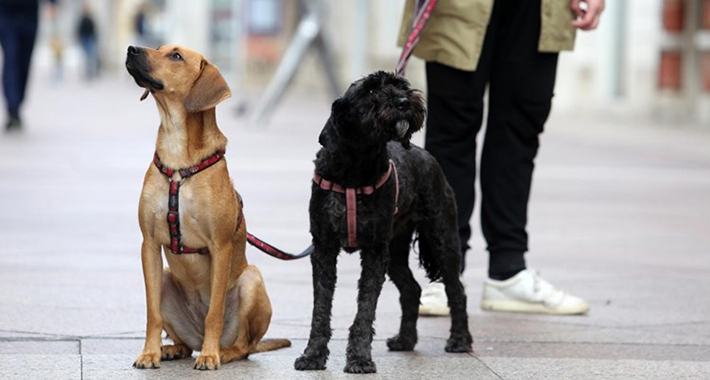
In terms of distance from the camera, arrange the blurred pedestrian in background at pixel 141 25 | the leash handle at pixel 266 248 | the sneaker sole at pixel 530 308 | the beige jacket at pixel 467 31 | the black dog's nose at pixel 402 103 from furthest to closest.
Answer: the blurred pedestrian in background at pixel 141 25
the sneaker sole at pixel 530 308
the beige jacket at pixel 467 31
the leash handle at pixel 266 248
the black dog's nose at pixel 402 103

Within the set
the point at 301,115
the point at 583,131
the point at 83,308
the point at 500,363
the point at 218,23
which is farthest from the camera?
the point at 218,23

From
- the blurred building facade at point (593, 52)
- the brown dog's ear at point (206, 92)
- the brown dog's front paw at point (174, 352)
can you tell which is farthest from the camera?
the blurred building facade at point (593, 52)

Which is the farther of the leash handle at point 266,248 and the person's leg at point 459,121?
the person's leg at point 459,121

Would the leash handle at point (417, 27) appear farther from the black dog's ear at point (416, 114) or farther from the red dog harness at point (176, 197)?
the red dog harness at point (176, 197)

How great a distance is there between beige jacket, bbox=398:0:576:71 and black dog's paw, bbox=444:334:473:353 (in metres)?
1.29

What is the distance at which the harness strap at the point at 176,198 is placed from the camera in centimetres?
482

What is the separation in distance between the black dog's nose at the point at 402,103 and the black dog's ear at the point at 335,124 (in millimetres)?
189

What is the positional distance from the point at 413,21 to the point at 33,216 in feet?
13.0

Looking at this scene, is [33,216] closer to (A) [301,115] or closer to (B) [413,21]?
(B) [413,21]

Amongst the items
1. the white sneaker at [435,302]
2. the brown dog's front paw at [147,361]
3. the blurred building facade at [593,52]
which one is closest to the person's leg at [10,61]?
the blurred building facade at [593,52]

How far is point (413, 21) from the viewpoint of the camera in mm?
6227

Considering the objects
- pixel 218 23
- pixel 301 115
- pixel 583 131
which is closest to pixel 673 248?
pixel 583 131

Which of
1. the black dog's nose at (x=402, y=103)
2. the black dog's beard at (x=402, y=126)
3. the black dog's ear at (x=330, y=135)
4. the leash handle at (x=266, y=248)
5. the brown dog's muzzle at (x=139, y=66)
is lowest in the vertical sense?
the leash handle at (x=266, y=248)

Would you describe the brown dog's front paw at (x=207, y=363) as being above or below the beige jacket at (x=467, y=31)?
below
